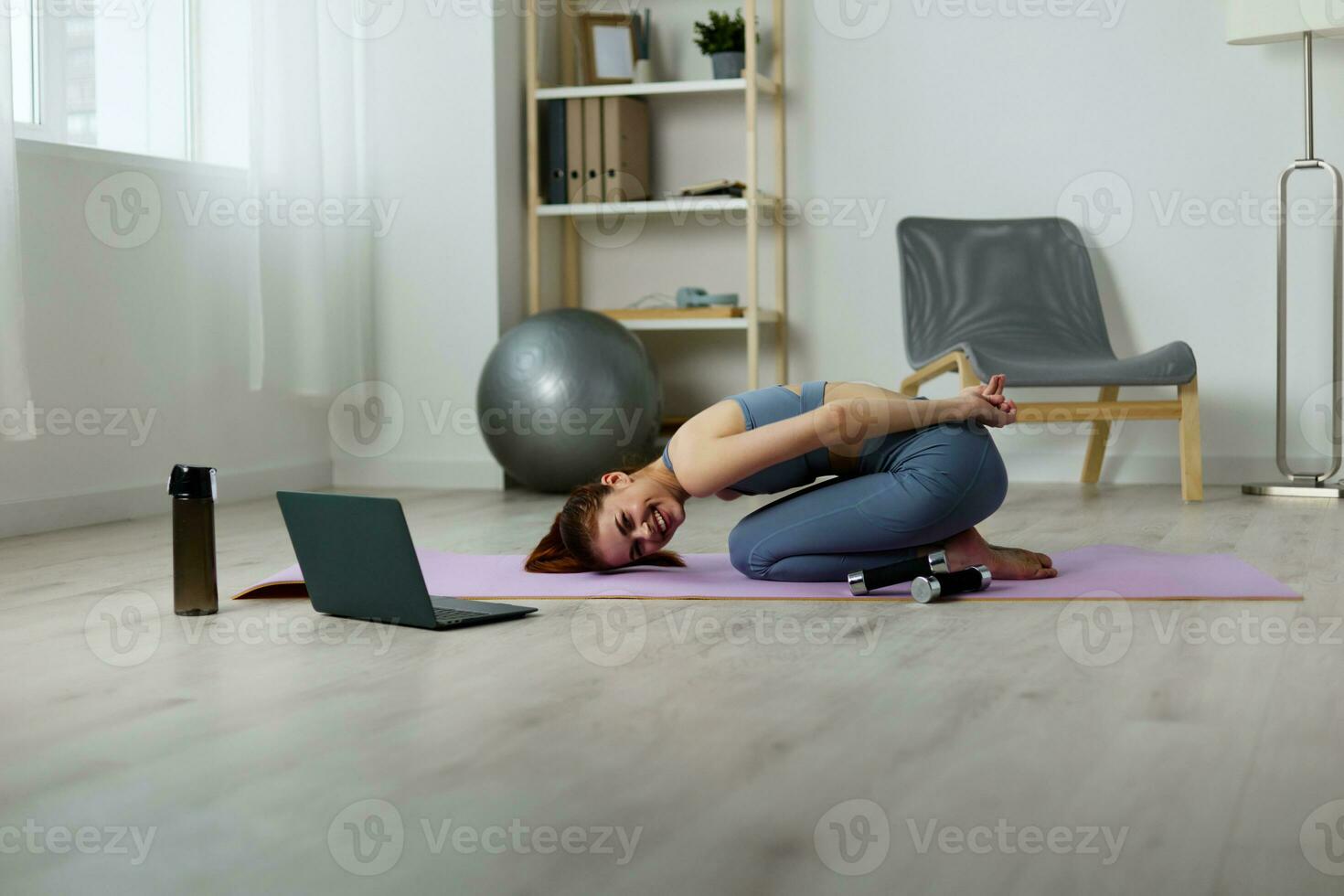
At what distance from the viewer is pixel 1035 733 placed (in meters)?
1.46

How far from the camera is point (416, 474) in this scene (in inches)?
177

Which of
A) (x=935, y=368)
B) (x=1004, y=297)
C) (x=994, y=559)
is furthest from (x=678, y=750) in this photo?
(x=1004, y=297)

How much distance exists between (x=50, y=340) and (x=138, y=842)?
2493 millimetres

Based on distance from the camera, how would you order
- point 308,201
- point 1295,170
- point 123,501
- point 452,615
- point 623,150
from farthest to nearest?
point 623,150
point 308,201
point 1295,170
point 123,501
point 452,615

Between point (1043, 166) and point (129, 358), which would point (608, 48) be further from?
point (129, 358)

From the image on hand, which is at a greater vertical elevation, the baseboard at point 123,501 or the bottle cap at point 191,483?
the bottle cap at point 191,483

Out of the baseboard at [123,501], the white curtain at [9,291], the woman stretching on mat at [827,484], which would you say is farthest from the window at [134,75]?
the woman stretching on mat at [827,484]

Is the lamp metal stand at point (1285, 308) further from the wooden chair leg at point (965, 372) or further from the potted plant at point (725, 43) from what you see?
the potted plant at point (725, 43)

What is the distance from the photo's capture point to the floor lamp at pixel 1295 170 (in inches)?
146

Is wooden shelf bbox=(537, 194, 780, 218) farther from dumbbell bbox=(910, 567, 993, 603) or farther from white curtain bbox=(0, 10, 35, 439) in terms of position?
dumbbell bbox=(910, 567, 993, 603)

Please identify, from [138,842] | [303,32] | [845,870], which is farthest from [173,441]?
[845,870]

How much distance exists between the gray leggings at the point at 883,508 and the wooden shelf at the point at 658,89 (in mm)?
2206

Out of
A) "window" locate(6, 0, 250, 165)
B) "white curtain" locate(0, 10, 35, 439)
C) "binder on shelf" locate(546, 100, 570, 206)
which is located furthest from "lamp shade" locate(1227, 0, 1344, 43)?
"white curtain" locate(0, 10, 35, 439)

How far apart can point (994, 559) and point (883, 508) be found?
272 millimetres
